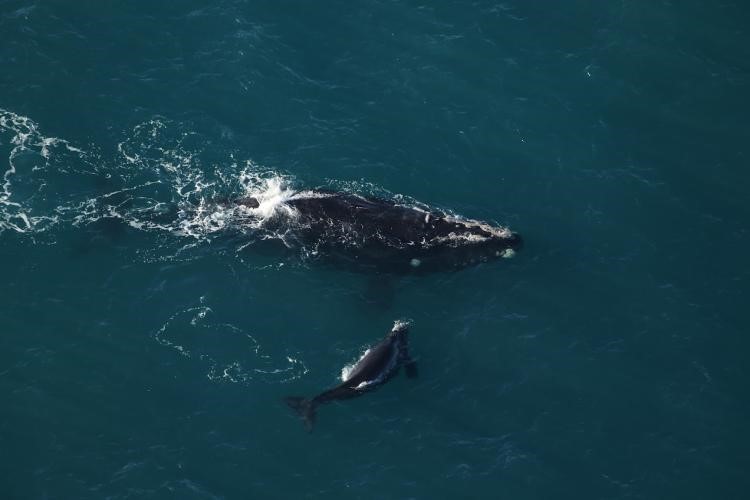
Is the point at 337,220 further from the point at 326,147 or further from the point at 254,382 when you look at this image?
the point at 254,382

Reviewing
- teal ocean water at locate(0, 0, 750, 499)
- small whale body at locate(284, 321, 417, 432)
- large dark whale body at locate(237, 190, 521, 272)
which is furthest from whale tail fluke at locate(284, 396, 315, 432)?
large dark whale body at locate(237, 190, 521, 272)

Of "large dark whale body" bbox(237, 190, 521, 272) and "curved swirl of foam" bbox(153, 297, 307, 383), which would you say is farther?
"large dark whale body" bbox(237, 190, 521, 272)

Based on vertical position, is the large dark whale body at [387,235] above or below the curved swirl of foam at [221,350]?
above

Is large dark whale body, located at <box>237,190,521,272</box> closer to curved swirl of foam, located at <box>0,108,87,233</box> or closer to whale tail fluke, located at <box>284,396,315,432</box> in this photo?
whale tail fluke, located at <box>284,396,315,432</box>

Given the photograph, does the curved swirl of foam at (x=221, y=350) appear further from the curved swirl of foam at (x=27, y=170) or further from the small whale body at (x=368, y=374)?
the curved swirl of foam at (x=27, y=170)

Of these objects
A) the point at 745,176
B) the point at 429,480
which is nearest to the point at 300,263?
the point at 429,480

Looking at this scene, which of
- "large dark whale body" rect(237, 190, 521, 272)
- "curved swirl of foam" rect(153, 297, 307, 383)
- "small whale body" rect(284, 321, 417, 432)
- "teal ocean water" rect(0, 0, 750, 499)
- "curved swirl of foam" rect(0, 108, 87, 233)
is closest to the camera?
"teal ocean water" rect(0, 0, 750, 499)

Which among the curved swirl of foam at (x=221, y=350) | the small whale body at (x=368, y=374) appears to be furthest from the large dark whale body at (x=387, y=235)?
the curved swirl of foam at (x=221, y=350)
